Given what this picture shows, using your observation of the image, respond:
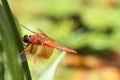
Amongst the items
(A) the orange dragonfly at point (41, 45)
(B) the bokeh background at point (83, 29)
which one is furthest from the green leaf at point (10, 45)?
(B) the bokeh background at point (83, 29)

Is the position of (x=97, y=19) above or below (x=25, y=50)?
below

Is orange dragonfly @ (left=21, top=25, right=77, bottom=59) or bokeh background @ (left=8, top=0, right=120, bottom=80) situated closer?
orange dragonfly @ (left=21, top=25, right=77, bottom=59)

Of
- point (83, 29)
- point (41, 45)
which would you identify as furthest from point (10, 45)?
point (83, 29)

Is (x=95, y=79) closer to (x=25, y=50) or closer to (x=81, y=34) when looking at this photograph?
(x=81, y=34)

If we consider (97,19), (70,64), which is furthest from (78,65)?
(97,19)

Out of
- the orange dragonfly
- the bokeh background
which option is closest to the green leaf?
the orange dragonfly

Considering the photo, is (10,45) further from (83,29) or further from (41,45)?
(83,29)

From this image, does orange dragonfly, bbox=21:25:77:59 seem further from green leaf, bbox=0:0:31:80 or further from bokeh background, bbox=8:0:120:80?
bokeh background, bbox=8:0:120:80

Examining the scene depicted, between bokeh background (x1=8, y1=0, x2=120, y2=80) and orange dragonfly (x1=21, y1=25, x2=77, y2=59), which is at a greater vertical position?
orange dragonfly (x1=21, y1=25, x2=77, y2=59)
